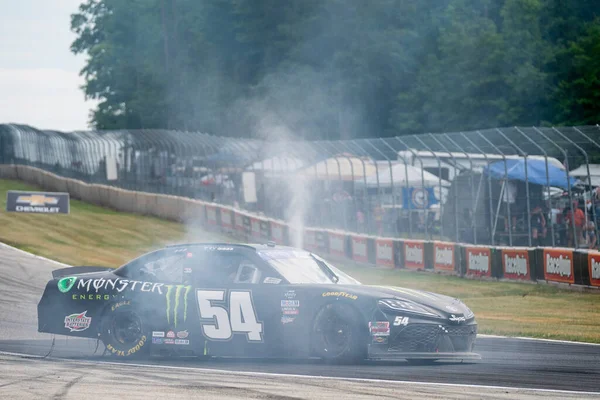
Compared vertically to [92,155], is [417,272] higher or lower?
lower

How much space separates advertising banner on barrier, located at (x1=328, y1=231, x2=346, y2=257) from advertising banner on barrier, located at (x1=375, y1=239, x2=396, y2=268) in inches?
61.4

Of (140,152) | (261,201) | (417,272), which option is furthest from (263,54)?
(417,272)

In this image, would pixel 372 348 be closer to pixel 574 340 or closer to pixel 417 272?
pixel 574 340

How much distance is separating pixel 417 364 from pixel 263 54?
5036 cm

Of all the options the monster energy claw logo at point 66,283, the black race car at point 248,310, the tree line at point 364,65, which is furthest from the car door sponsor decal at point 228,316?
the tree line at point 364,65

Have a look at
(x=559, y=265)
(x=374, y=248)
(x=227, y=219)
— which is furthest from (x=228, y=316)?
(x=227, y=219)

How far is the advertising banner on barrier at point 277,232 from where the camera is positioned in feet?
97.9

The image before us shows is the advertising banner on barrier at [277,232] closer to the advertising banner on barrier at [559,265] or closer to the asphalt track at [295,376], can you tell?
the advertising banner on barrier at [559,265]

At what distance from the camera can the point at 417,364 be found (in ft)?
30.6

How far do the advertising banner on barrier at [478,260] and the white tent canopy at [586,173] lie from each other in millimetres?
2870

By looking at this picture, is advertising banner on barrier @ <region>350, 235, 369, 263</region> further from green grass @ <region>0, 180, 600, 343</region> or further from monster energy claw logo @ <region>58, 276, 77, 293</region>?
monster energy claw logo @ <region>58, 276, 77, 293</region>

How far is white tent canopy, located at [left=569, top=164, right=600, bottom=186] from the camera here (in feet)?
63.6

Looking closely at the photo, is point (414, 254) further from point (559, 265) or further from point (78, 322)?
point (78, 322)

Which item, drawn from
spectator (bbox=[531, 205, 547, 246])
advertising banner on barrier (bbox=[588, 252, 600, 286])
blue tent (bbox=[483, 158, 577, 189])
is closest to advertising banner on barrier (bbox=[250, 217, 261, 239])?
blue tent (bbox=[483, 158, 577, 189])
